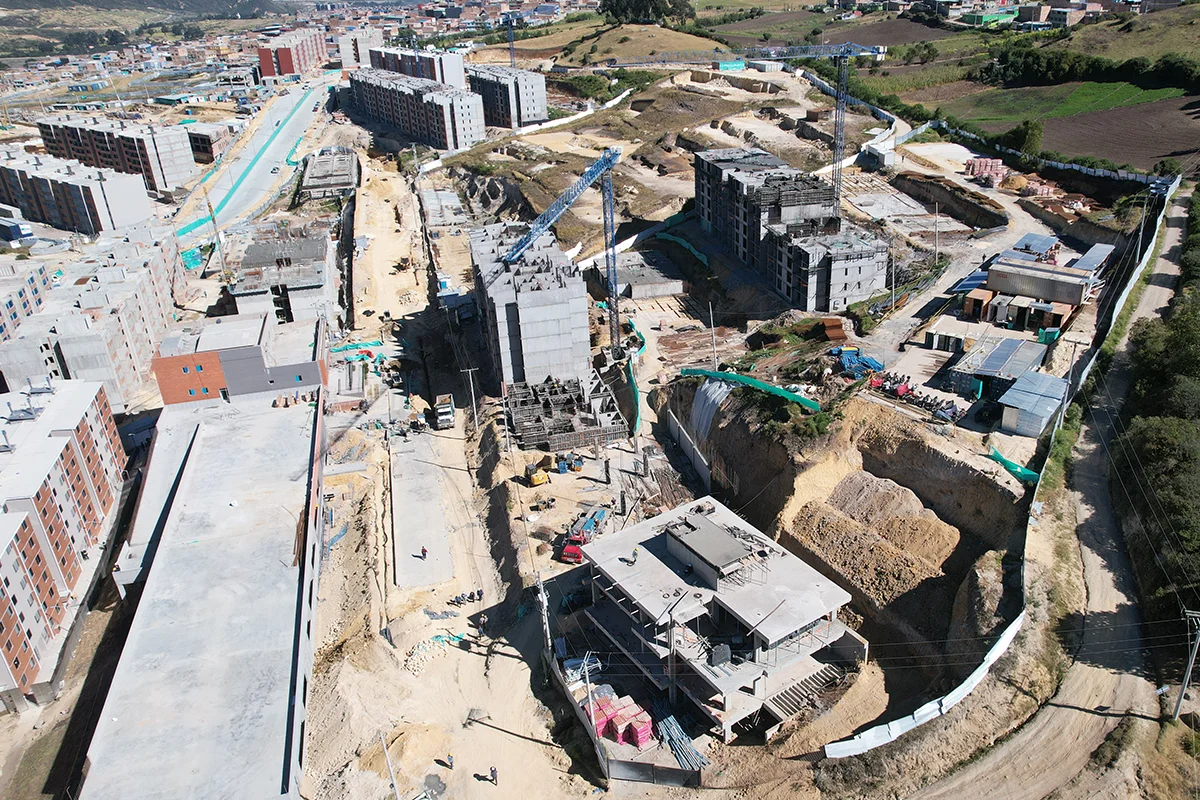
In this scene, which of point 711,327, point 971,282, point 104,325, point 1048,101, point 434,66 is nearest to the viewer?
point 971,282

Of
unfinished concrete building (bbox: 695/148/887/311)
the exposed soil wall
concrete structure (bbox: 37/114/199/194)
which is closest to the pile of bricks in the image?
the exposed soil wall

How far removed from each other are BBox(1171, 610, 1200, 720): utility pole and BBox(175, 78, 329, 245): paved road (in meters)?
95.0

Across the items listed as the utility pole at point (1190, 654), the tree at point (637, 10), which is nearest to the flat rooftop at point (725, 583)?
the utility pole at point (1190, 654)

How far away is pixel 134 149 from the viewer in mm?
113375

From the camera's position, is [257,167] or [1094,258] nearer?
[1094,258]

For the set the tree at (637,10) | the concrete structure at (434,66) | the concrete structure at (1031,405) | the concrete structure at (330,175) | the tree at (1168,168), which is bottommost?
the concrete structure at (330,175)

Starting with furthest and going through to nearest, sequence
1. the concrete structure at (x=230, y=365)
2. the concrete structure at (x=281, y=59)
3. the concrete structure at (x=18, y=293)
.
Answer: the concrete structure at (x=281, y=59) < the concrete structure at (x=18, y=293) < the concrete structure at (x=230, y=365)

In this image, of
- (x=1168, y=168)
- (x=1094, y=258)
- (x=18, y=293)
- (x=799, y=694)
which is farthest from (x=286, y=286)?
(x=1168, y=168)

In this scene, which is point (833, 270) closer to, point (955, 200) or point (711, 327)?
point (711, 327)

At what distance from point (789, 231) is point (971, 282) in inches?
501

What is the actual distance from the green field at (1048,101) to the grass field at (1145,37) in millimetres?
8582

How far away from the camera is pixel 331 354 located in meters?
62.5

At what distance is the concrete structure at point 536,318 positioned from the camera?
5138cm

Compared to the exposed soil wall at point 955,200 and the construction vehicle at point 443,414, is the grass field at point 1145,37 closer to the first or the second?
the exposed soil wall at point 955,200
